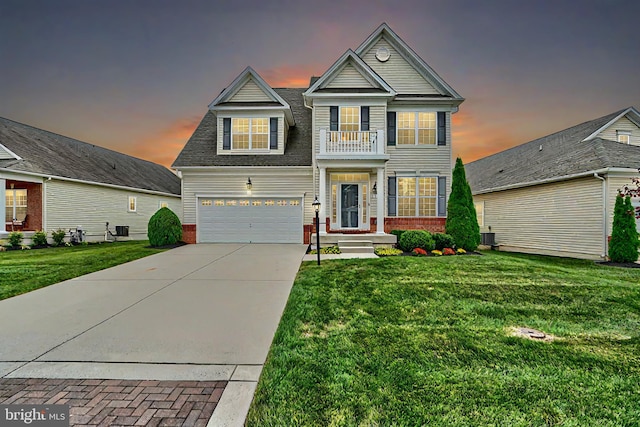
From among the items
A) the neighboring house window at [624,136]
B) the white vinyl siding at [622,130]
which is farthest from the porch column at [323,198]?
the neighboring house window at [624,136]

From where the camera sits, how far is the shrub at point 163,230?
12.4 metres

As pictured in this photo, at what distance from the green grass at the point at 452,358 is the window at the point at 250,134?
978 centimetres

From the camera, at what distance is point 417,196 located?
12906 millimetres

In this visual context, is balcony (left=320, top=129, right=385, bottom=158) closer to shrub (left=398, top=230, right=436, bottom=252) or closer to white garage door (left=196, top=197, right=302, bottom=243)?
white garage door (left=196, top=197, right=302, bottom=243)

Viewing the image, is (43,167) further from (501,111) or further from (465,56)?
(501,111)

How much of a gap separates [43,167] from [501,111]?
86.4 ft

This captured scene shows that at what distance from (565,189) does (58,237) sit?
24.5 metres

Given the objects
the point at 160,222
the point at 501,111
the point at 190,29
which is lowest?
the point at 160,222

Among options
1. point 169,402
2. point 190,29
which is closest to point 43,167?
point 190,29

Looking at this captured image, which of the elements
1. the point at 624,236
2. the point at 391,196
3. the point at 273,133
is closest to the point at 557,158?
the point at 624,236

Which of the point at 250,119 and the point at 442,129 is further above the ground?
the point at 250,119

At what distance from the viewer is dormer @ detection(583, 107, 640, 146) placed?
13070 millimetres

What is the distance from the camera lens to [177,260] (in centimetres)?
916

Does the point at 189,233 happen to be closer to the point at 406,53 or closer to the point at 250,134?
the point at 250,134
